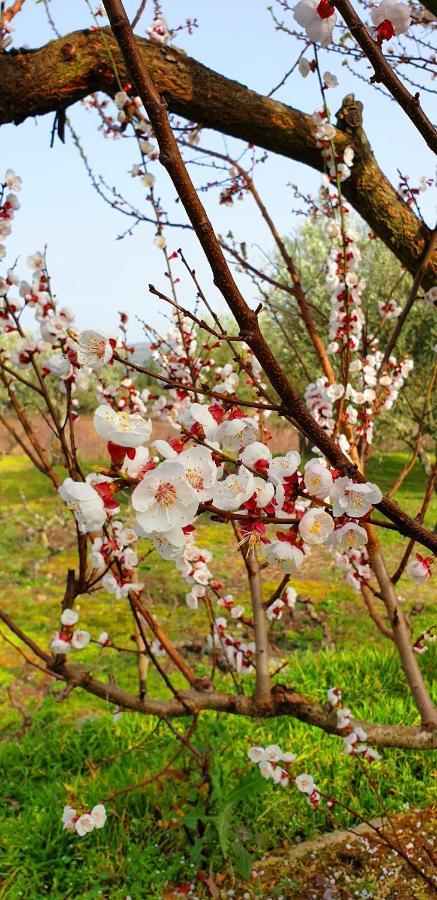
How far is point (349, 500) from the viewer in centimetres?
99

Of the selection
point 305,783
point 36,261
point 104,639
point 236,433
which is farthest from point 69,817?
point 36,261

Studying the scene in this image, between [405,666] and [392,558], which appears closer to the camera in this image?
[405,666]

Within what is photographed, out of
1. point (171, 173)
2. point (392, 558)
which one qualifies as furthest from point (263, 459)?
point (392, 558)

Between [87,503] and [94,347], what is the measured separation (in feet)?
0.89

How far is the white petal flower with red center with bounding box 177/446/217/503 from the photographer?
89 centimetres

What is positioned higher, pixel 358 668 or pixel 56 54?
pixel 56 54

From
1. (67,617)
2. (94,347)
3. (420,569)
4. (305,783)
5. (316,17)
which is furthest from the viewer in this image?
(305,783)

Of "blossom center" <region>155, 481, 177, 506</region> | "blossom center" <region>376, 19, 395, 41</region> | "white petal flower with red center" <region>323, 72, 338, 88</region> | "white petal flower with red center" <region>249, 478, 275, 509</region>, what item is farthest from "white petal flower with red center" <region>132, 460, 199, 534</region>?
"white petal flower with red center" <region>323, 72, 338, 88</region>

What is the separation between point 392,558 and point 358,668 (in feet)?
14.3

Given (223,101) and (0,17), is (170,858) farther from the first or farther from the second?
(0,17)

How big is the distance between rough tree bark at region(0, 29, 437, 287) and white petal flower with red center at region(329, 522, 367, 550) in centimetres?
195

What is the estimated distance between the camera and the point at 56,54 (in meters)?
2.79

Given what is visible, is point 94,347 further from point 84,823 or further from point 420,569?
point 84,823

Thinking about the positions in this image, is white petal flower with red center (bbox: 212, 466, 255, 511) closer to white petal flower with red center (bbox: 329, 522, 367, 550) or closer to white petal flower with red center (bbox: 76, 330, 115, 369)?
white petal flower with red center (bbox: 329, 522, 367, 550)
